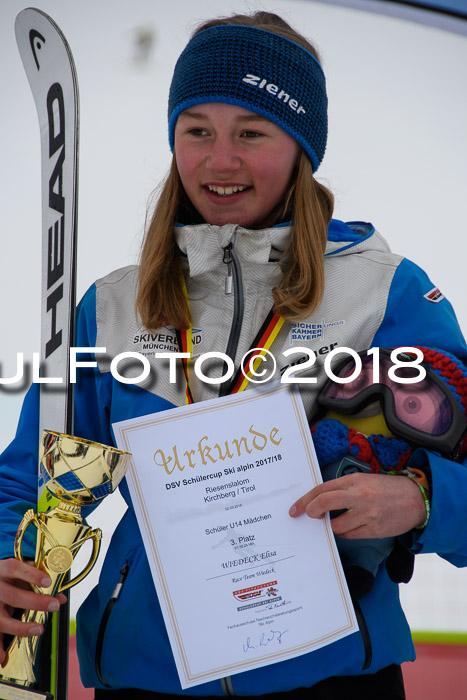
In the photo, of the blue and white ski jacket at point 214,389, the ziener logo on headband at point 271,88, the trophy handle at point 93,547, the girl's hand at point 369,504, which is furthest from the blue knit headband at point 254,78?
the trophy handle at point 93,547

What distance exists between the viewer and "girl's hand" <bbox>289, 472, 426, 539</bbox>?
931mm

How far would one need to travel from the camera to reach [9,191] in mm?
2564

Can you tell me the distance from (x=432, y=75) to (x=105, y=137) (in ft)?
3.87

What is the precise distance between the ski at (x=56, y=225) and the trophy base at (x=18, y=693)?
0.16 metres

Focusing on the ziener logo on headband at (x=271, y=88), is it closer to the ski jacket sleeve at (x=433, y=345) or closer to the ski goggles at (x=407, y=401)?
the ski jacket sleeve at (x=433, y=345)

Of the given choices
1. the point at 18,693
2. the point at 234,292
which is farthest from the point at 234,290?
the point at 18,693

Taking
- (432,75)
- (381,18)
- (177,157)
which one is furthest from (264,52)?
(432,75)

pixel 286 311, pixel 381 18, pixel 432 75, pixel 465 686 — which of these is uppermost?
pixel 381 18

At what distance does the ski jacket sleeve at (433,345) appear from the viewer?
0.95m

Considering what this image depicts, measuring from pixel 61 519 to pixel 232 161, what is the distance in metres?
0.58

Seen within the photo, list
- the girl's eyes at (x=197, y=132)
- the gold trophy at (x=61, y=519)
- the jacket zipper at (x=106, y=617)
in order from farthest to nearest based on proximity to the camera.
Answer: the girl's eyes at (x=197, y=132)
the jacket zipper at (x=106, y=617)
the gold trophy at (x=61, y=519)

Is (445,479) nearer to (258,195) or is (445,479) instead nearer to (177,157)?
(258,195)

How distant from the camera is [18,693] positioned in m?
0.95
